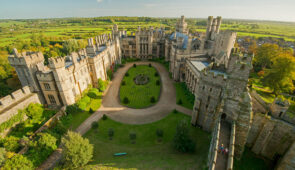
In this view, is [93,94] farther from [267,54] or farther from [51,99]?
[267,54]

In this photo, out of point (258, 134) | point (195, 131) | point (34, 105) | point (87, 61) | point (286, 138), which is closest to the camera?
point (286, 138)

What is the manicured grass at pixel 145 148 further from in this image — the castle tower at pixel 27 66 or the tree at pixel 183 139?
the castle tower at pixel 27 66

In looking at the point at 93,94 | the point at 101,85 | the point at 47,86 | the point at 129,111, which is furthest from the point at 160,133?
the point at 47,86

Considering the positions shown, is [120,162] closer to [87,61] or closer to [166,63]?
[87,61]

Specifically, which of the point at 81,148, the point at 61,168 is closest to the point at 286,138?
the point at 81,148

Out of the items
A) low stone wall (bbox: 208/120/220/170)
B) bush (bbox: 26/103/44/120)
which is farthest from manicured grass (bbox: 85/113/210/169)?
bush (bbox: 26/103/44/120)

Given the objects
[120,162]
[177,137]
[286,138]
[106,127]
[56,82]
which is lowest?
[106,127]

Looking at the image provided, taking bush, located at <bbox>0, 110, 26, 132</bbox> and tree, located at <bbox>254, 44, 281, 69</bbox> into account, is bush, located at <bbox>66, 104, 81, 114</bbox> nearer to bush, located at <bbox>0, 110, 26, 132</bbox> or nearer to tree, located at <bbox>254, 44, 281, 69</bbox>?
bush, located at <bbox>0, 110, 26, 132</bbox>
